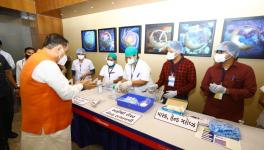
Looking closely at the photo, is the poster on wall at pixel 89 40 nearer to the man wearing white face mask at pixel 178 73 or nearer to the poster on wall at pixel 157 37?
the poster on wall at pixel 157 37

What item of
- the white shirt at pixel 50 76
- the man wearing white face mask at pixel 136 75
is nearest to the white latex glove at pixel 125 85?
the man wearing white face mask at pixel 136 75

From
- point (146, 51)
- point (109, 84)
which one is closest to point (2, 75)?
point (109, 84)

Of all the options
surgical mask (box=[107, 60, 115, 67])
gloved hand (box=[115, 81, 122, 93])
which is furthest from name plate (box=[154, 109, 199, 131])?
surgical mask (box=[107, 60, 115, 67])

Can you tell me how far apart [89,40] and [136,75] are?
257 cm

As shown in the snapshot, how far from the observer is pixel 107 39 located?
385 cm

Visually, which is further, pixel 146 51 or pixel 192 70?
pixel 146 51

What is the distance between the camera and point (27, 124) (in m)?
1.31

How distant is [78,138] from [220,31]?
9.78 ft

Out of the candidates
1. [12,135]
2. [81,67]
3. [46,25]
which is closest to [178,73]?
[81,67]

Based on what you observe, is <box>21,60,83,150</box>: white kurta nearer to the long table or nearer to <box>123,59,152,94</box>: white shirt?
the long table

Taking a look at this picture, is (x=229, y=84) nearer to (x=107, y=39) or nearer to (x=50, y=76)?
(x=50, y=76)

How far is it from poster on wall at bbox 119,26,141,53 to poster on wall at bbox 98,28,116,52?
234mm

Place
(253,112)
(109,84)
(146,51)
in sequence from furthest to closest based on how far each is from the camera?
(146,51) → (109,84) → (253,112)

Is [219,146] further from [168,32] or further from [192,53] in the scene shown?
[168,32]
